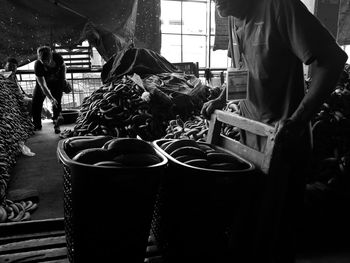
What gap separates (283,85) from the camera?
1803 mm

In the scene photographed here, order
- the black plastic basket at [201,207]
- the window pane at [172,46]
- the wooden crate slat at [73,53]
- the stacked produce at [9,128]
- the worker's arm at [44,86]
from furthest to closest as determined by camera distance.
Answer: the window pane at [172,46]
the wooden crate slat at [73,53]
the worker's arm at [44,86]
the stacked produce at [9,128]
the black plastic basket at [201,207]

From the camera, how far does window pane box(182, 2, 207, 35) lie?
12578 millimetres

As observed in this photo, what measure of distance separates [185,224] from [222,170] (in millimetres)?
307

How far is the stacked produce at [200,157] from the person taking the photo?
1537 mm

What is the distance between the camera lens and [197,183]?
4.66 feet

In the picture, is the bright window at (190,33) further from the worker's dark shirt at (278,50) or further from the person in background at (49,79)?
the worker's dark shirt at (278,50)

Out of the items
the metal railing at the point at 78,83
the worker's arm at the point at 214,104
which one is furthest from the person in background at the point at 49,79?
the worker's arm at the point at 214,104

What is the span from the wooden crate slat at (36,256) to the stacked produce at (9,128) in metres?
2.10

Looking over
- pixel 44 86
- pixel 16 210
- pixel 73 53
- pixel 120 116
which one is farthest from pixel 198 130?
pixel 73 53

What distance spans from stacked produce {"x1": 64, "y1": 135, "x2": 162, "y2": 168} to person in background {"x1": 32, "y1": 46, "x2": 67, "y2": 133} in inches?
232

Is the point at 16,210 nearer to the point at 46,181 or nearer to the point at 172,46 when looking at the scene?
the point at 46,181

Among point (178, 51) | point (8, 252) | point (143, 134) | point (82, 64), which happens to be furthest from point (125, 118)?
point (178, 51)

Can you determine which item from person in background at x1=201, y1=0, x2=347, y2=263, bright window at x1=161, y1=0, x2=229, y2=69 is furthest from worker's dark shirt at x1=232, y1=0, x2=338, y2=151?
bright window at x1=161, y1=0, x2=229, y2=69

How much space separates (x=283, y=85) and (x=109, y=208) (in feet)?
3.69
